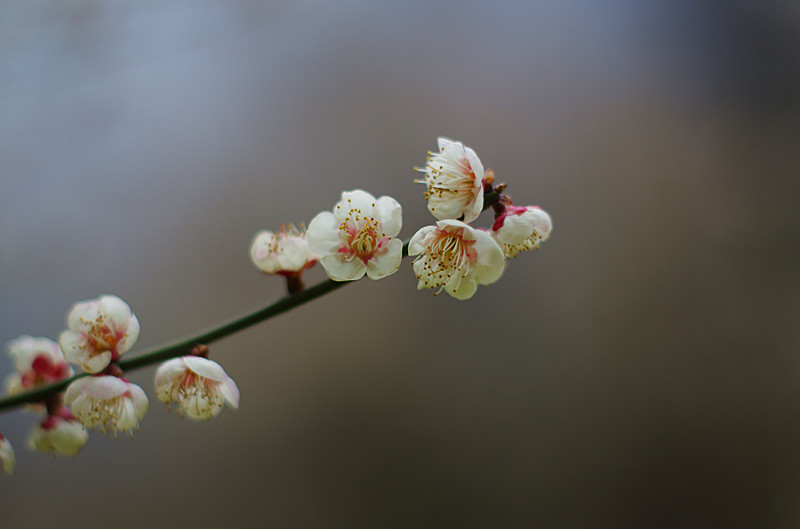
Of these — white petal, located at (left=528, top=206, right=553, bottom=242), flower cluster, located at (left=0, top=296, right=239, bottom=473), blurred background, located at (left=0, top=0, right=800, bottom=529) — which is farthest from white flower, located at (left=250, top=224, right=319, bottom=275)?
blurred background, located at (left=0, top=0, right=800, bottom=529)

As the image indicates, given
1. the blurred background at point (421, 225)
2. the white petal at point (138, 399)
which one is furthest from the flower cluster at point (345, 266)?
the blurred background at point (421, 225)

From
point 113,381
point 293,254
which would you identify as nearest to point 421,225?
point 293,254

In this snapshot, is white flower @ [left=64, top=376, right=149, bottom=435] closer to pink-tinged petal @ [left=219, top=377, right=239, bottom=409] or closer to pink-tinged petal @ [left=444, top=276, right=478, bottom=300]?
pink-tinged petal @ [left=219, top=377, right=239, bottom=409]

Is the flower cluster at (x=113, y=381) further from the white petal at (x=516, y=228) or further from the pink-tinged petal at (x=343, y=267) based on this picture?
the white petal at (x=516, y=228)

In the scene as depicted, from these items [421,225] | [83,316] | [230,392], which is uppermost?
[421,225]

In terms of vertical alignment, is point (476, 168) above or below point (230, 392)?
above

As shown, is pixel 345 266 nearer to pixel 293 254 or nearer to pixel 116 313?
pixel 293 254

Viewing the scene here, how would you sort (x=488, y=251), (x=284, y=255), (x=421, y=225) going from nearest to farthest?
1. (x=488, y=251)
2. (x=284, y=255)
3. (x=421, y=225)

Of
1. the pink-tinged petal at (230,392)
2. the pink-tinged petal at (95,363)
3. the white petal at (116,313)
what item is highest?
the white petal at (116,313)
